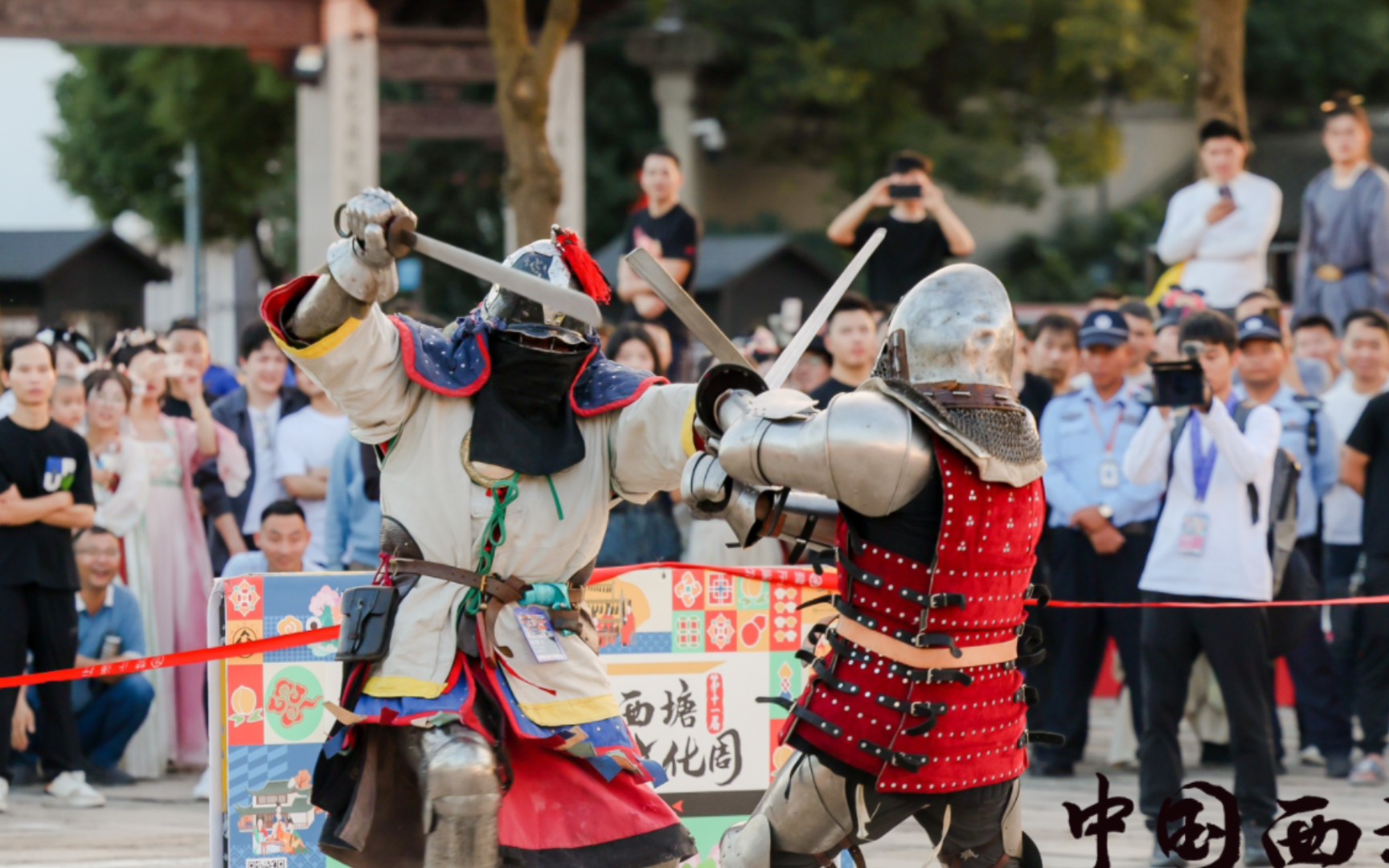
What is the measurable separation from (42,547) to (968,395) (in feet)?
14.7

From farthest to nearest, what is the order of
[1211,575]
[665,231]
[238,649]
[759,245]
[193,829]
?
[759,245] → [665,231] → [193,829] → [1211,575] → [238,649]

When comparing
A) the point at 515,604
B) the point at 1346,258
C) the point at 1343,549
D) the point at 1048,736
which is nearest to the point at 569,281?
the point at 515,604

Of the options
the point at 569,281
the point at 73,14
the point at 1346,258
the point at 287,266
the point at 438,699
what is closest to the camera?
the point at 438,699

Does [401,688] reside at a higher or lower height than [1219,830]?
higher

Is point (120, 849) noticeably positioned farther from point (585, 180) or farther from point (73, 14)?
point (585, 180)

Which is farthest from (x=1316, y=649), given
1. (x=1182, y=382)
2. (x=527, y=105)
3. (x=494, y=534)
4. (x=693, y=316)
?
(x=527, y=105)

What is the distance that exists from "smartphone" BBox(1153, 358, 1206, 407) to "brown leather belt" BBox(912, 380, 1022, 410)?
2223 mm

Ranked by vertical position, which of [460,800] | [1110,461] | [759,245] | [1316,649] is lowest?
[1316,649]

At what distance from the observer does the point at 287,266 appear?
81.3 ft

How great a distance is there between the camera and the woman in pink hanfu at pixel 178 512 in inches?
309

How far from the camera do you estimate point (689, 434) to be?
4.12 m

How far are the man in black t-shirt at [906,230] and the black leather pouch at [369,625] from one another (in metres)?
4.64

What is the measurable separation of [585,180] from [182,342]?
14604 mm

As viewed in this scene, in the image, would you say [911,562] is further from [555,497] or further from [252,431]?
[252,431]
